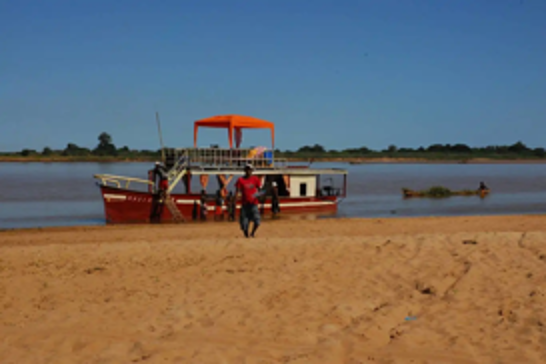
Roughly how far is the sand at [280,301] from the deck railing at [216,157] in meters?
16.0

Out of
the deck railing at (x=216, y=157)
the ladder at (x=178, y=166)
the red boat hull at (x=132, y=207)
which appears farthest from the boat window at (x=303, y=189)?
the red boat hull at (x=132, y=207)

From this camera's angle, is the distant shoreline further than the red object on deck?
Yes

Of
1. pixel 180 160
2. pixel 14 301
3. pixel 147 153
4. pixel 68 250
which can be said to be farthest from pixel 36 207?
pixel 147 153

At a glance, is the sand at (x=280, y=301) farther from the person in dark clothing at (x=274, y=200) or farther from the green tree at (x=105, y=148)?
the green tree at (x=105, y=148)

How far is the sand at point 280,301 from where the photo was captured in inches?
257

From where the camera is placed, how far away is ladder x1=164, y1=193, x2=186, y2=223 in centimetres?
2552

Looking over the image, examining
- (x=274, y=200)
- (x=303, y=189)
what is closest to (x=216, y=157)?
(x=274, y=200)

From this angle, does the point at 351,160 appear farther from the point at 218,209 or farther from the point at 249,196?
the point at 249,196

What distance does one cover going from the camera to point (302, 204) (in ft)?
99.8

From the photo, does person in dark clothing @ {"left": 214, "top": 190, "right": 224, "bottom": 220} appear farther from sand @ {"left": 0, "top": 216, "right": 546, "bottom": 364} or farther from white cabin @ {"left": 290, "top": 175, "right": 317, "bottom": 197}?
sand @ {"left": 0, "top": 216, "right": 546, "bottom": 364}

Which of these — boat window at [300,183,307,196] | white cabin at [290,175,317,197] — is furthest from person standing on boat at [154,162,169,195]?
boat window at [300,183,307,196]

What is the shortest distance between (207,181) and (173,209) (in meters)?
4.61

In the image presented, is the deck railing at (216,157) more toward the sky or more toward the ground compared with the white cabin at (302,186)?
more toward the sky

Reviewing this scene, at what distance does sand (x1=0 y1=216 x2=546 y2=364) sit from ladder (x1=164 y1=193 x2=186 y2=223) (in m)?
13.3
